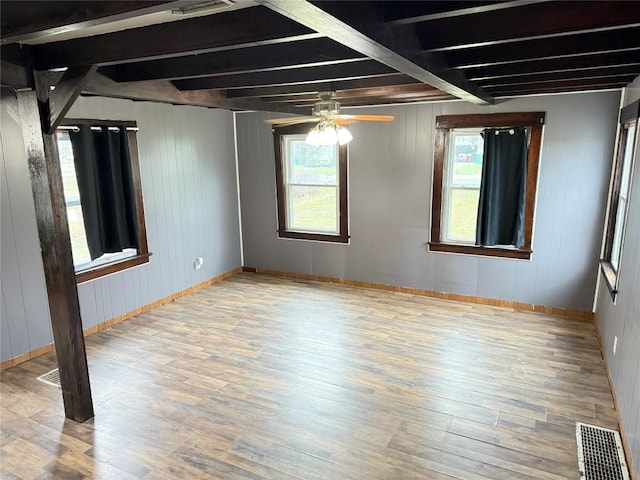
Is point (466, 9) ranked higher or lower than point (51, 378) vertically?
higher

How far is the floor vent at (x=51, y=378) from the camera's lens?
3584 millimetres

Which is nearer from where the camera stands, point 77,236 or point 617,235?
point 617,235

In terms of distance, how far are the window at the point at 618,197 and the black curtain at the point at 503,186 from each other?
808mm

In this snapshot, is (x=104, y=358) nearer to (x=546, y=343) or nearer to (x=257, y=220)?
(x=257, y=220)

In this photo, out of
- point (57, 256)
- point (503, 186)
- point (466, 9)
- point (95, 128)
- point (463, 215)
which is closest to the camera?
point (466, 9)

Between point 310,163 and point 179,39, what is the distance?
3785 millimetres

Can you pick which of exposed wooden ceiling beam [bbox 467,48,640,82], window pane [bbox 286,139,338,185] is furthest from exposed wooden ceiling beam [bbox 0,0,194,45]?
window pane [bbox 286,139,338,185]

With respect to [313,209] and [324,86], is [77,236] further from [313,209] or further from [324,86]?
[313,209]

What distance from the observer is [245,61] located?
2.73 metres

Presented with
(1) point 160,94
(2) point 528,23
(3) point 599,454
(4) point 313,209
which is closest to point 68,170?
(1) point 160,94

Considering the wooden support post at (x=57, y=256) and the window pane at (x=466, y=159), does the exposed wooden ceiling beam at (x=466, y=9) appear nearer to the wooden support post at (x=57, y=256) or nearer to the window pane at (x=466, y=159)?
the wooden support post at (x=57, y=256)

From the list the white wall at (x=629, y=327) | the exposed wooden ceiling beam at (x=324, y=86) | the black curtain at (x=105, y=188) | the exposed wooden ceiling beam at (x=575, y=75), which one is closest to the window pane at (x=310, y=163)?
the exposed wooden ceiling beam at (x=324, y=86)

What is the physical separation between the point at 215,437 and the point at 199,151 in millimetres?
3831

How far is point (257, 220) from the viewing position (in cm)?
645
